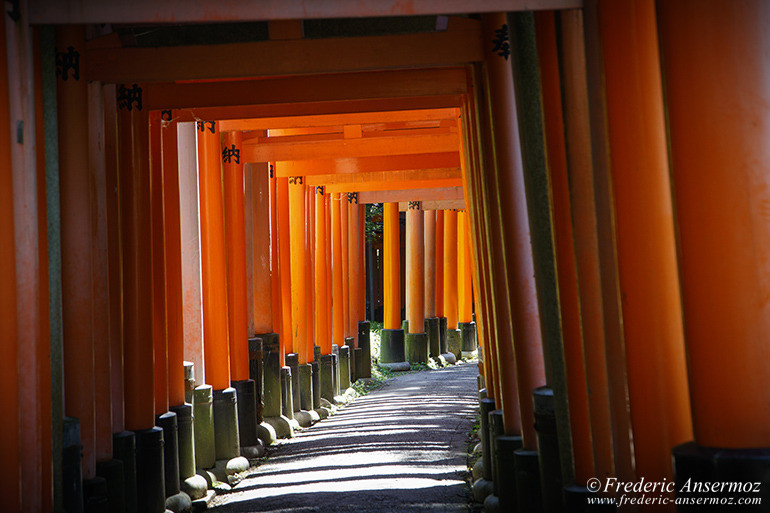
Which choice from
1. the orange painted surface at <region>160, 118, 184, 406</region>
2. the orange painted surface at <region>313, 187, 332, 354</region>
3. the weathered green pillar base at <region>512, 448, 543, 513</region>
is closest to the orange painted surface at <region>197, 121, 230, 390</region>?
the orange painted surface at <region>160, 118, 184, 406</region>

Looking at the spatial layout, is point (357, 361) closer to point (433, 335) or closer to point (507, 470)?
point (433, 335)

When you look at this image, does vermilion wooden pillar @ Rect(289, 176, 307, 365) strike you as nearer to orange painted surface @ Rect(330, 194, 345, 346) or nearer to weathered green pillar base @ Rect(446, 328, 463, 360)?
orange painted surface @ Rect(330, 194, 345, 346)

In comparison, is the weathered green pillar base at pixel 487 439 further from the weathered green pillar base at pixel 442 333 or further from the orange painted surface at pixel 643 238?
the weathered green pillar base at pixel 442 333

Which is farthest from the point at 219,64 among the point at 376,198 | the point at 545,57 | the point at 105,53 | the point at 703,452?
the point at 376,198

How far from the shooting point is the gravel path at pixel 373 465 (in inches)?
320

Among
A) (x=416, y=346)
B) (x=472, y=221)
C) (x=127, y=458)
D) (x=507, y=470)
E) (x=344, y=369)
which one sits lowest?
(x=507, y=470)

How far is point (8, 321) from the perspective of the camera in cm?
441

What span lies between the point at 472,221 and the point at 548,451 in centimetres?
349

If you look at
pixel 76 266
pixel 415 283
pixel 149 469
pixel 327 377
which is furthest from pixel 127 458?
pixel 415 283

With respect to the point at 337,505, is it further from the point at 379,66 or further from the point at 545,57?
the point at 545,57

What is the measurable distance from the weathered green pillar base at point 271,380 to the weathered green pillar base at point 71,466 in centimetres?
746

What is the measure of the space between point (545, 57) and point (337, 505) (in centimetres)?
454

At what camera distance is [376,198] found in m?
21.9

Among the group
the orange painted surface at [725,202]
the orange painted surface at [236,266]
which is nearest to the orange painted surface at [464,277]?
the orange painted surface at [236,266]
